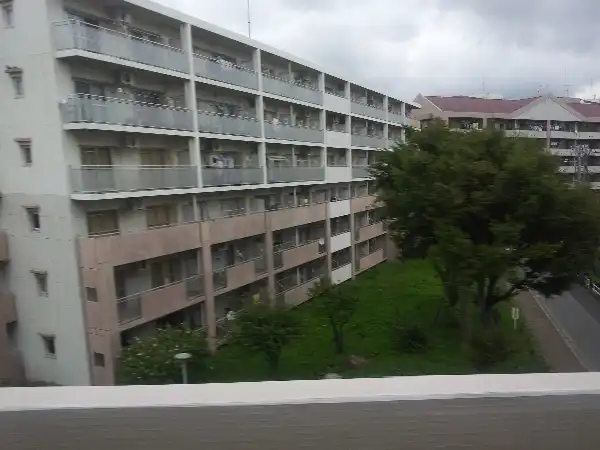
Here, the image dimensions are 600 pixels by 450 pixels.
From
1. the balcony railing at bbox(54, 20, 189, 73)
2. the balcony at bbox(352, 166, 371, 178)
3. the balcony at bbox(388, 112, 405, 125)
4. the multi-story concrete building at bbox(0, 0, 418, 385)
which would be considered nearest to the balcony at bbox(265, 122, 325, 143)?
the multi-story concrete building at bbox(0, 0, 418, 385)

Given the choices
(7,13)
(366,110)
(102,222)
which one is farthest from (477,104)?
(7,13)

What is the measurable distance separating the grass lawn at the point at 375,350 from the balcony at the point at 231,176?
2.41 metres

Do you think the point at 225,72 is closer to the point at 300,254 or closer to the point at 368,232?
the point at 300,254

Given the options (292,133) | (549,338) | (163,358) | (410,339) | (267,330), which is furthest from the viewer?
(292,133)

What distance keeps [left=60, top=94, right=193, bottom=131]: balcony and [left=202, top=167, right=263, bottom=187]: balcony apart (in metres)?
0.81

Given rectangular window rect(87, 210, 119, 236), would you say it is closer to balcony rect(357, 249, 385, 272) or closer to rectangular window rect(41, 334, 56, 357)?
rectangular window rect(41, 334, 56, 357)

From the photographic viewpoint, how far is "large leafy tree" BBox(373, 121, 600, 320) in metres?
5.20

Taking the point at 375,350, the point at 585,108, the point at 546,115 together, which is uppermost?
the point at 585,108

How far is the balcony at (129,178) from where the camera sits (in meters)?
5.47

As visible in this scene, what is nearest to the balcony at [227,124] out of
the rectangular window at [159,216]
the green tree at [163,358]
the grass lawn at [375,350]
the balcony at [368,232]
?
the rectangular window at [159,216]

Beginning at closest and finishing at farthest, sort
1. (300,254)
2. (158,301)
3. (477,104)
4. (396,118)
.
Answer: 1. (158,301)
2. (300,254)
3. (396,118)
4. (477,104)

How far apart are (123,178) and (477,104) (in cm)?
1695

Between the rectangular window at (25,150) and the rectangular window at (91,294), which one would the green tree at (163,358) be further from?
the rectangular window at (25,150)

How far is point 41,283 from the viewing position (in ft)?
19.5
